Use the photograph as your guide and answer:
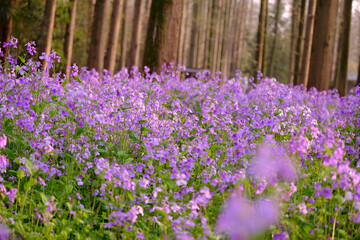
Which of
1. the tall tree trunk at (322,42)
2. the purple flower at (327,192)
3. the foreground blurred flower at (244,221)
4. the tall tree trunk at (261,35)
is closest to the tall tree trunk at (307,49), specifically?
the tall tree trunk at (261,35)

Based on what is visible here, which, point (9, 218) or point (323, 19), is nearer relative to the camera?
point (9, 218)

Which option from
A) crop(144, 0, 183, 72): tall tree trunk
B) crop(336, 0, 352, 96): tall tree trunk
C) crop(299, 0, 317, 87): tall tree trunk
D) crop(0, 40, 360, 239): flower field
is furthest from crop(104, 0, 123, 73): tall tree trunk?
crop(0, 40, 360, 239): flower field

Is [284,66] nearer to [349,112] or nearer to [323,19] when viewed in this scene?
[323,19]

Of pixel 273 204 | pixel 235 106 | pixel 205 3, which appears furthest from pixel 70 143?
pixel 205 3

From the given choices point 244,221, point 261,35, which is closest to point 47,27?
point 244,221

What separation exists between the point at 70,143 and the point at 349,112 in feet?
13.0

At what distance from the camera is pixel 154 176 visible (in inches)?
158

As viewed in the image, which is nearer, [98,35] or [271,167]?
[271,167]

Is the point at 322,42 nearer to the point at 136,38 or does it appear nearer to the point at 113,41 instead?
the point at 113,41

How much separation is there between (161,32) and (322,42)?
4.52 m

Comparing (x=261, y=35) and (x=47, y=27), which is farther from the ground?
(x=261, y=35)

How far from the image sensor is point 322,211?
3.12m

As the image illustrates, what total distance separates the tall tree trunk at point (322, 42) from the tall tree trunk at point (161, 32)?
13.2 ft

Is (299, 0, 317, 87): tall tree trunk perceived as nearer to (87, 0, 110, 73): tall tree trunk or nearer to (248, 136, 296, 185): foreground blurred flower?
(87, 0, 110, 73): tall tree trunk
